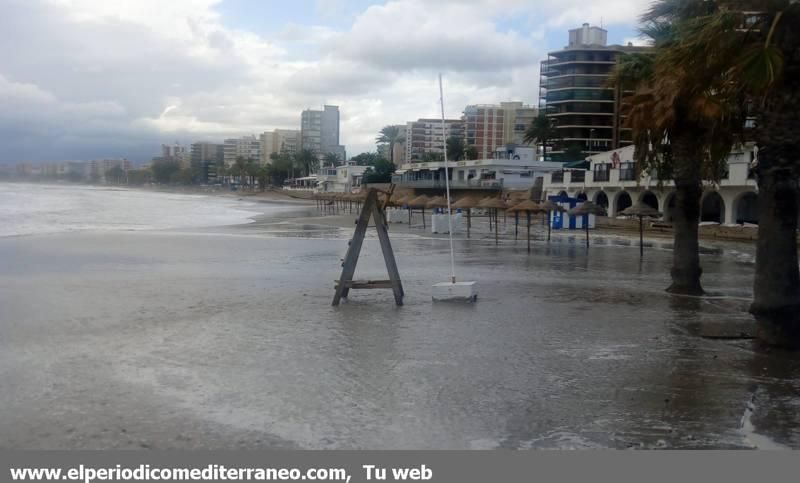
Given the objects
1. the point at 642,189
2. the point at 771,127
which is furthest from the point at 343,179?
the point at 771,127

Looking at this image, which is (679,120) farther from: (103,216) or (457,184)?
(457,184)

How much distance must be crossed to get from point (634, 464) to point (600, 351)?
4095 mm

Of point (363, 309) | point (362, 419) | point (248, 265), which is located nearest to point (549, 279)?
point (363, 309)

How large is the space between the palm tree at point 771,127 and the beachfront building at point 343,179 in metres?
117

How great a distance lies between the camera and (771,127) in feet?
31.3

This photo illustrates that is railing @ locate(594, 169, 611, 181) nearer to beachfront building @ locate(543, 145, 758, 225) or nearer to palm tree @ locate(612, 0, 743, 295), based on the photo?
beachfront building @ locate(543, 145, 758, 225)

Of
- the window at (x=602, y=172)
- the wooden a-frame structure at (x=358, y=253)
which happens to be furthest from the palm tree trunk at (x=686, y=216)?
the window at (x=602, y=172)

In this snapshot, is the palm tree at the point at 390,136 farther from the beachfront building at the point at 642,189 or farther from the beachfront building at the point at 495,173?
the beachfront building at the point at 642,189

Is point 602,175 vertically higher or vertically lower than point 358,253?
higher

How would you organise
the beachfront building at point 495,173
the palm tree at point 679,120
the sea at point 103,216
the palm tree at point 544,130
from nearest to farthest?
the palm tree at point 679,120 → the sea at point 103,216 → the beachfront building at point 495,173 → the palm tree at point 544,130

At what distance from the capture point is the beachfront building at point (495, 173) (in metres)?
85.1

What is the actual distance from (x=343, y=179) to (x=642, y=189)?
96302 mm

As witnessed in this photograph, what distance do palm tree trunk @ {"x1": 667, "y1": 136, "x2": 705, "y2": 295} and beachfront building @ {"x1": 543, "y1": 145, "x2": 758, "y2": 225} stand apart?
21.5 meters

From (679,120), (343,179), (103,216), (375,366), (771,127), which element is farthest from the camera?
(343,179)
